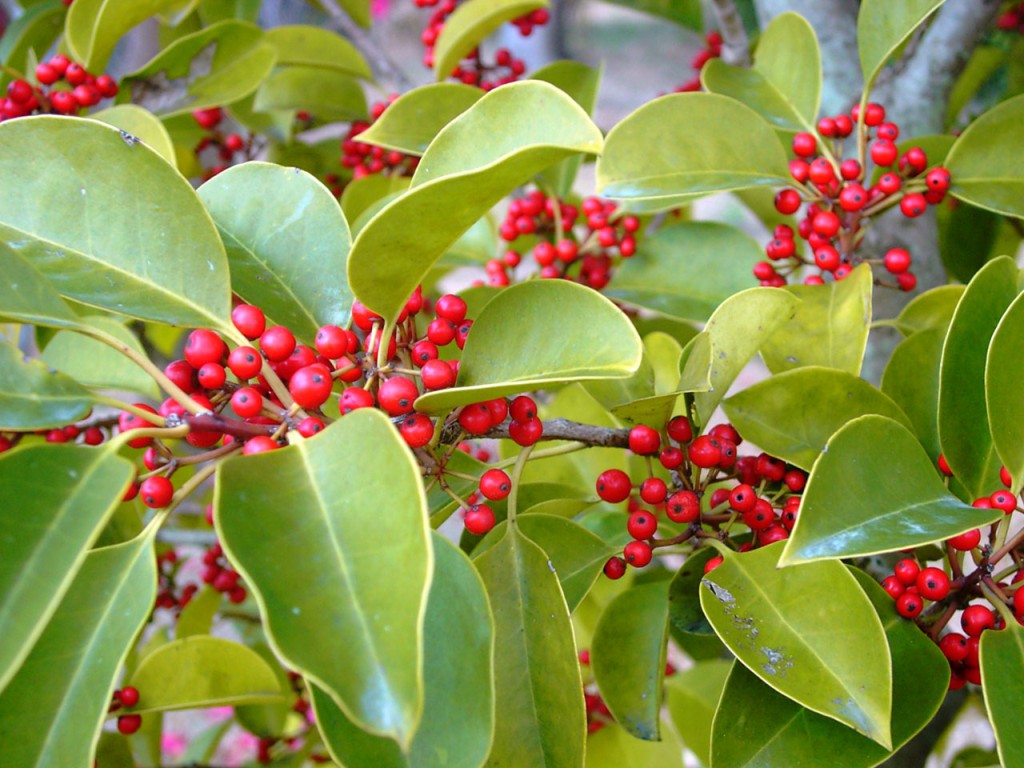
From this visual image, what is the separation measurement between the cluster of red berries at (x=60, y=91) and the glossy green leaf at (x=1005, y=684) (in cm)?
154

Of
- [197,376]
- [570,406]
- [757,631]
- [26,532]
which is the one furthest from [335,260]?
[570,406]

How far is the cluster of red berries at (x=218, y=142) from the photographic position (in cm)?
190

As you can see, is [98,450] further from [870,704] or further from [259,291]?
[870,704]

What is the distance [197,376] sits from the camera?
0.85m

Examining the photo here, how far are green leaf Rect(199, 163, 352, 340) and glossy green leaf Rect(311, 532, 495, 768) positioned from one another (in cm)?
31

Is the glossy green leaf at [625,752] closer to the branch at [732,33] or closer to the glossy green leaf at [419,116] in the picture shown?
the glossy green leaf at [419,116]

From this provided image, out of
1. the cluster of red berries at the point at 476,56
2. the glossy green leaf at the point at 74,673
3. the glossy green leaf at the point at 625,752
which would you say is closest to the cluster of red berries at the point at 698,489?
the glossy green leaf at the point at 74,673

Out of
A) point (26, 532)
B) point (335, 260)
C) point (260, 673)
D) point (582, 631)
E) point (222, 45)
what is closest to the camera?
point (26, 532)

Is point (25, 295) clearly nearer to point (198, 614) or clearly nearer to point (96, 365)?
point (96, 365)

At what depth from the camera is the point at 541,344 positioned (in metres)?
0.81

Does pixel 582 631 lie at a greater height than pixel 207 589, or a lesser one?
lesser

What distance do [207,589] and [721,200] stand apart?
21.1 ft

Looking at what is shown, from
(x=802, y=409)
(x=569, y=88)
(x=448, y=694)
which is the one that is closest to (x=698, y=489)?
(x=802, y=409)

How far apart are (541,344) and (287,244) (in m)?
0.33
